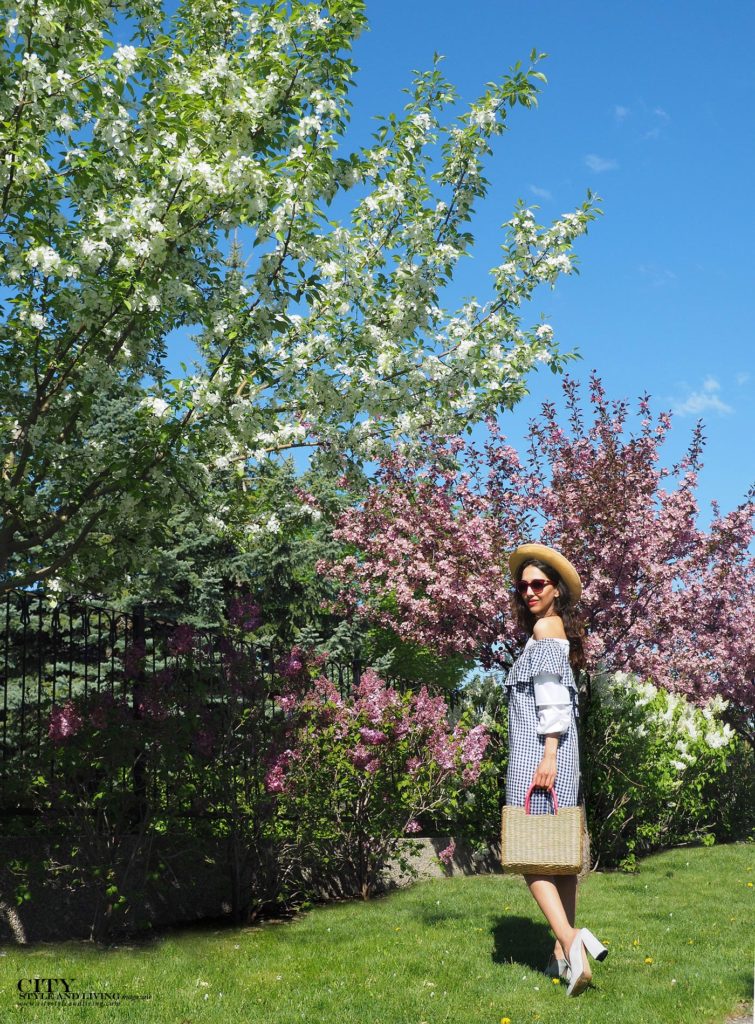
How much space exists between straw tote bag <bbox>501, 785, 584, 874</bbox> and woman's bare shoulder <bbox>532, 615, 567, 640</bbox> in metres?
0.87

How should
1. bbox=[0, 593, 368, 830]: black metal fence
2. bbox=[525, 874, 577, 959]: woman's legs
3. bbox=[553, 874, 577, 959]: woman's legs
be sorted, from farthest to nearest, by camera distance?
bbox=[0, 593, 368, 830]: black metal fence, bbox=[553, 874, 577, 959]: woman's legs, bbox=[525, 874, 577, 959]: woman's legs

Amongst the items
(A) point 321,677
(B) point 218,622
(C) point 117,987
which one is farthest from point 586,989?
(B) point 218,622

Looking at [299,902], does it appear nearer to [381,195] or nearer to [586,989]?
[586,989]

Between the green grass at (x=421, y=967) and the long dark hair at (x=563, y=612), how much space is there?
1832mm

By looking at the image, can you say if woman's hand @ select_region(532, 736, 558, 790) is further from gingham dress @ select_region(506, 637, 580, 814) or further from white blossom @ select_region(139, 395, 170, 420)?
white blossom @ select_region(139, 395, 170, 420)

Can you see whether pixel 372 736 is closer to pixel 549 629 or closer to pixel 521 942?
pixel 521 942

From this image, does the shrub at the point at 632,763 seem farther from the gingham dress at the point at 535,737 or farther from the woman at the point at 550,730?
the gingham dress at the point at 535,737

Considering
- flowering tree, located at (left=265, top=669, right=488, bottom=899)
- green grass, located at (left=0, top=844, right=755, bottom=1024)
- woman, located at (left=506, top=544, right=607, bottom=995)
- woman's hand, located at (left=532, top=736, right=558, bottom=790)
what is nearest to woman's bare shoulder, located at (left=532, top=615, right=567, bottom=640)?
woman, located at (left=506, top=544, right=607, bottom=995)

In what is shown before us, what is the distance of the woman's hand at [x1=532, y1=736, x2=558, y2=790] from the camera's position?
527cm

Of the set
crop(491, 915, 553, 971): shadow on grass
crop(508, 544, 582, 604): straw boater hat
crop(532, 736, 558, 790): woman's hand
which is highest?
crop(508, 544, 582, 604): straw boater hat

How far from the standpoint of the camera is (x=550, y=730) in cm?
534

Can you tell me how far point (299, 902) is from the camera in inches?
329

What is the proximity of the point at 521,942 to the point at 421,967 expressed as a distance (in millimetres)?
989

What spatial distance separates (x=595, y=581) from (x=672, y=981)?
532 centimetres
